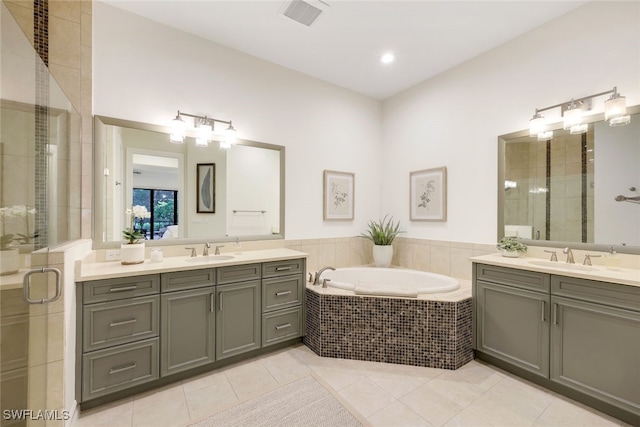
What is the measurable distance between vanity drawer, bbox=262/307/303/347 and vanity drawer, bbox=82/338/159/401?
0.86 metres

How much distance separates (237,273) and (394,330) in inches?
57.4

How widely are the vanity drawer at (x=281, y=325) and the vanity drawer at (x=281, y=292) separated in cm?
7

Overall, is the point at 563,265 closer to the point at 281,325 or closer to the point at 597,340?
the point at 597,340

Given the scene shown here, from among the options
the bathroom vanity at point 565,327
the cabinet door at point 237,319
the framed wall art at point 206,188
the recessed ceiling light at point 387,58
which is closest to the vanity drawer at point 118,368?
the cabinet door at point 237,319

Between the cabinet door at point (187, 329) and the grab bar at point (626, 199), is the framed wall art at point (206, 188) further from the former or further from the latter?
the grab bar at point (626, 199)

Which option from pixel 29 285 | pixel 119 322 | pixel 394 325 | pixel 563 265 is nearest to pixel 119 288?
pixel 119 322

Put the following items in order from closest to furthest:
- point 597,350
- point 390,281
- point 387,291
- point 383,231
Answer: point 597,350
point 387,291
point 390,281
point 383,231

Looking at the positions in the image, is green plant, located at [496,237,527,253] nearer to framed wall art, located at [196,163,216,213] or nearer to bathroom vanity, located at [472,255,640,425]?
bathroom vanity, located at [472,255,640,425]

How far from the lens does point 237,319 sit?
2.33m

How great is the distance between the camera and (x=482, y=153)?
2914 millimetres

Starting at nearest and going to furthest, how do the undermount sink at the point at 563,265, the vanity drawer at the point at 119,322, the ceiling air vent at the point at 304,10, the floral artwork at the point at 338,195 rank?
1. the vanity drawer at the point at 119,322
2. the undermount sink at the point at 563,265
3. the ceiling air vent at the point at 304,10
4. the floral artwork at the point at 338,195

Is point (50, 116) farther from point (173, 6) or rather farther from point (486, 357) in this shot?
point (486, 357)

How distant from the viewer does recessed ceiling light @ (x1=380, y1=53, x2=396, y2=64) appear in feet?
9.64

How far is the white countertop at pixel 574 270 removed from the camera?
171 cm
